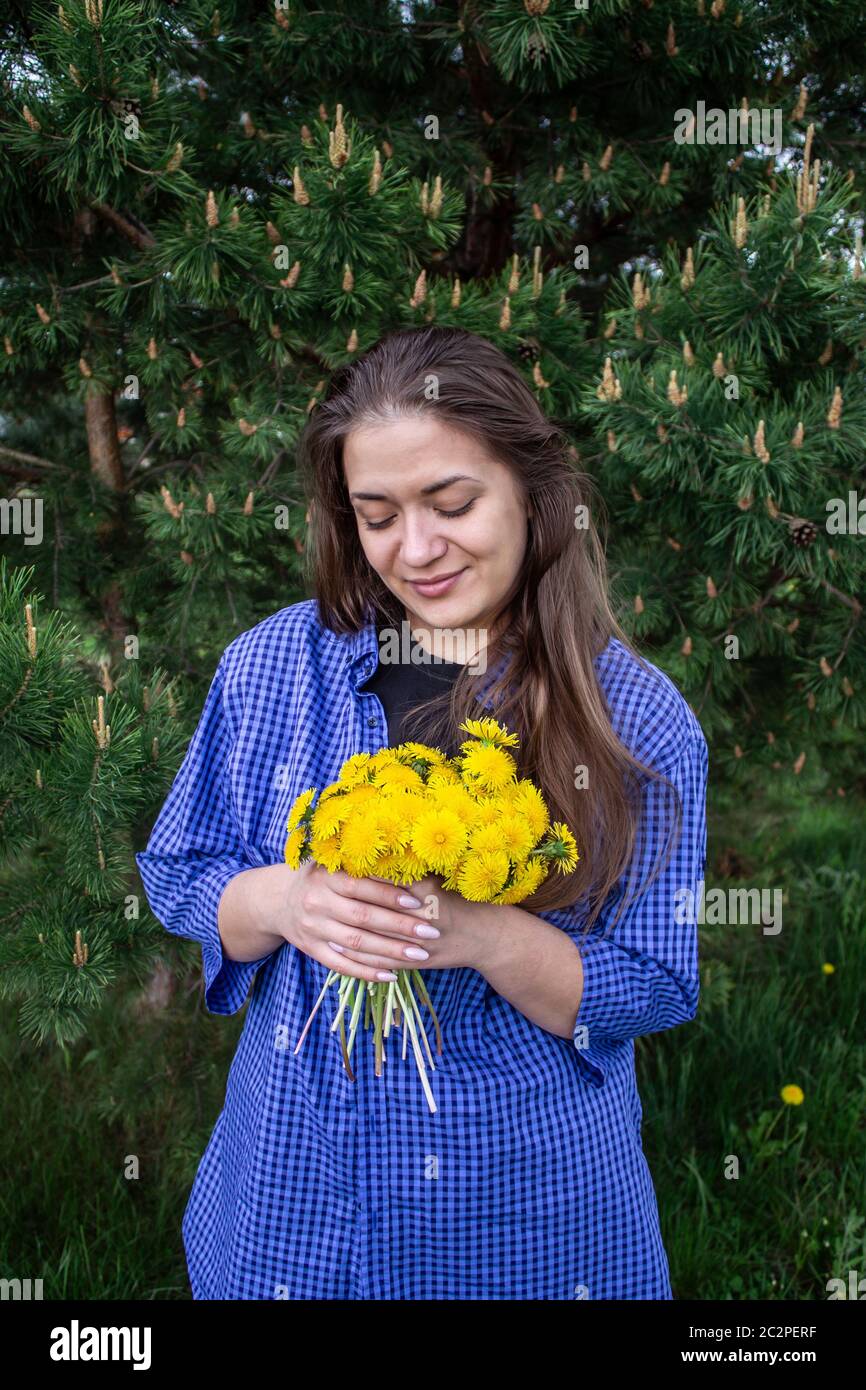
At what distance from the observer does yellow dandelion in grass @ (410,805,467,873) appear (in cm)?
106

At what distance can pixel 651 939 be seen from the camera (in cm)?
131

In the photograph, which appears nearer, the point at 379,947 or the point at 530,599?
the point at 379,947

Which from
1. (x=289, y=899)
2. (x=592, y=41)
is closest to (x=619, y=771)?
(x=289, y=899)

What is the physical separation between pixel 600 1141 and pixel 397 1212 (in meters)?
0.28

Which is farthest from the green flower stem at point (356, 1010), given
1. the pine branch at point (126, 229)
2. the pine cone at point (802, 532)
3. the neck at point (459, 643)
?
the pine branch at point (126, 229)

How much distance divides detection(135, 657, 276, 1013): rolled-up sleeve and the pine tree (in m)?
0.17

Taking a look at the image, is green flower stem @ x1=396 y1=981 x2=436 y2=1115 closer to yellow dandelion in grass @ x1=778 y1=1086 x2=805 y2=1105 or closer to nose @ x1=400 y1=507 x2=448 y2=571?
nose @ x1=400 y1=507 x2=448 y2=571

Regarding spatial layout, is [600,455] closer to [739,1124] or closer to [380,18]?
[380,18]

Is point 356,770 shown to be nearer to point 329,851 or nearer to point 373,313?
point 329,851

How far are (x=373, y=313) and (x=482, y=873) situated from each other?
3.96 feet

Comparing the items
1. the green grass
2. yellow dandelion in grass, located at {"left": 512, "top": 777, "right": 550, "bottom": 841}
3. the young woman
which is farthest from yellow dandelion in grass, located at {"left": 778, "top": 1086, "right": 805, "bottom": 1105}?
yellow dandelion in grass, located at {"left": 512, "top": 777, "right": 550, "bottom": 841}

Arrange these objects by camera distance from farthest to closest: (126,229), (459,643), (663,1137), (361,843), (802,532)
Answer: (663,1137), (126,229), (802,532), (459,643), (361,843)

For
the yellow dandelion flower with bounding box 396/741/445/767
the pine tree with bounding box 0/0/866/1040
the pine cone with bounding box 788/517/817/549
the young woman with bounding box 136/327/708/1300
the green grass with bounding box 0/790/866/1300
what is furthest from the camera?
the green grass with bounding box 0/790/866/1300

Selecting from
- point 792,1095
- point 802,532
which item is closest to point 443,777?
point 802,532
